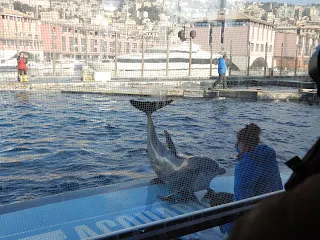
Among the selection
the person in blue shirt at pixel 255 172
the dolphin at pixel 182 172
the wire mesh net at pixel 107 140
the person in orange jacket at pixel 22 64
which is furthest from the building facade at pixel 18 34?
the person in blue shirt at pixel 255 172

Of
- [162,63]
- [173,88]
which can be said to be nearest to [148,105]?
[173,88]

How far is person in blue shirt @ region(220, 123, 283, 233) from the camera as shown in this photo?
112 inches

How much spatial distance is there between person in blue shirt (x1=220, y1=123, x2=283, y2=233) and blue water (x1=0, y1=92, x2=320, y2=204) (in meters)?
1.47

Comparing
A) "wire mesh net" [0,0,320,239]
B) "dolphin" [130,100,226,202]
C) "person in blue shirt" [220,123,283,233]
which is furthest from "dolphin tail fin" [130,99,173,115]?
"person in blue shirt" [220,123,283,233]

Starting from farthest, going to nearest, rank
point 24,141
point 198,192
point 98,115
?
point 98,115 → point 24,141 → point 198,192

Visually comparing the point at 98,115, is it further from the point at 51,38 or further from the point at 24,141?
the point at 51,38

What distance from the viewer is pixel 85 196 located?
398 centimetres

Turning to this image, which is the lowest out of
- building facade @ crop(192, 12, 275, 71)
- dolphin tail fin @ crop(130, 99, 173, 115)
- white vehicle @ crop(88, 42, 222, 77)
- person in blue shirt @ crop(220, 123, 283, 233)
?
person in blue shirt @ crop(220, 123, 283, 233)

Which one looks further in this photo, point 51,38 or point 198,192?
point 51,38

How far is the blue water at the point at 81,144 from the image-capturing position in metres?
5.25

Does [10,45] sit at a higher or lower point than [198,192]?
higher

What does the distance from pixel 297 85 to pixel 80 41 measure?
17213 mm

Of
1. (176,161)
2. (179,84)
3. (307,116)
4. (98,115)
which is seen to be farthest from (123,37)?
(179,84)

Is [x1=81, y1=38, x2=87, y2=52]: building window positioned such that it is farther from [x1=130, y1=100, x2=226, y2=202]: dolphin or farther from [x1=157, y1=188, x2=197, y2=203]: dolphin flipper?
[x1=157, y1=188, x2=197, y2=203]: dolphin flipper
